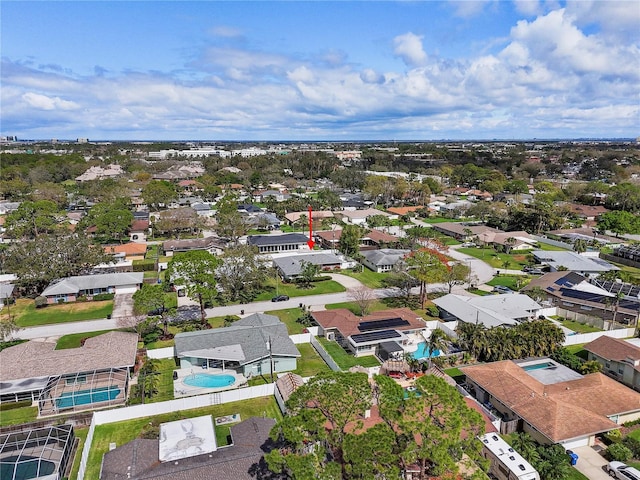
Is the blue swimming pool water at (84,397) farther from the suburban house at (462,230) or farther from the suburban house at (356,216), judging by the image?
the suburban house at (356,216)

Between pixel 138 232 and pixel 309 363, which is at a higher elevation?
pixel 138 232

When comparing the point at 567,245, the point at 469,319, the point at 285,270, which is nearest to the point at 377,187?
the point at 567,245

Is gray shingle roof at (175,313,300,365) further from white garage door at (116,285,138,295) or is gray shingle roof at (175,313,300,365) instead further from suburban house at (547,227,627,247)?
suburban house at (547,227,627,247)

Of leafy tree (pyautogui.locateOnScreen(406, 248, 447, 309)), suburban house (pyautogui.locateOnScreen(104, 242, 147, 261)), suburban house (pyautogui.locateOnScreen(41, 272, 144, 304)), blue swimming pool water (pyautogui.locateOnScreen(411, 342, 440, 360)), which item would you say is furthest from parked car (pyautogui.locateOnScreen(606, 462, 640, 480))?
suburban house (pyautogui.locateOnScreen(104, 242, 147, 261))

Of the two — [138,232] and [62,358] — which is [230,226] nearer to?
[138,232]

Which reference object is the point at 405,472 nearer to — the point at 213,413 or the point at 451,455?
the point at 451,455

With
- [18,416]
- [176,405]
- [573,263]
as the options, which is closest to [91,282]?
[18,416]
